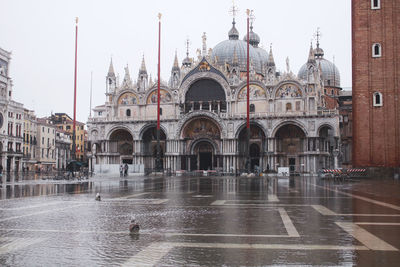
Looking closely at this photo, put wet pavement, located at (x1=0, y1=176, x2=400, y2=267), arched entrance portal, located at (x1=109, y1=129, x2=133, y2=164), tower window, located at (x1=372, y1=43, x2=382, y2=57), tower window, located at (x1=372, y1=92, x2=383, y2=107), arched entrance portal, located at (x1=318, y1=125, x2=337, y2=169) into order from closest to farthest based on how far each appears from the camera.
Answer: wet pavement, located at (x1=0, y1=176, x2=400, y2=267), tower window, located at (x1=372, y1=92, x2=383, y2=107), tower window, located at (x1=372, y1=43, x2=382, y2=57), arched entrance portal, located at (x1=318, y1=125, x2=337, y2=169), arched entrance portal, located at (x1=109, y1=129, x2=133, y2=164)

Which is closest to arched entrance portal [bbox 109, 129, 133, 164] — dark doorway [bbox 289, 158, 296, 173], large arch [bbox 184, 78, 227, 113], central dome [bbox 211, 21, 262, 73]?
large arch [bbox 184, 78, 227, 113]

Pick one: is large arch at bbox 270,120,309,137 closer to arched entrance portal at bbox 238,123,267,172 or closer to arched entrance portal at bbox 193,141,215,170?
arched entrance portal at bbox 238,123,267,172

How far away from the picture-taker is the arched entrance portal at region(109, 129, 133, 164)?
233 ft

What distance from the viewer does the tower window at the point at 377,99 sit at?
1700 inches

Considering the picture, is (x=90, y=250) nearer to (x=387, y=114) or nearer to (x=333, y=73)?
Result: (x=387, y=114)

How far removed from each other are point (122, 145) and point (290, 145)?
2579 centimetres

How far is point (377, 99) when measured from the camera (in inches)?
1709

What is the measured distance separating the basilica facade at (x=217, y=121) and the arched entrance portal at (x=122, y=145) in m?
0.15

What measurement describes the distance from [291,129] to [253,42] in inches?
1262

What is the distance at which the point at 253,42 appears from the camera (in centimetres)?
9069

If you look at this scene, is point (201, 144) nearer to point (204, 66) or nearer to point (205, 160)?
point (205, 160)

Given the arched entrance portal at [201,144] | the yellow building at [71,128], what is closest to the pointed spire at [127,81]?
the arched entrance portal at [201,144]

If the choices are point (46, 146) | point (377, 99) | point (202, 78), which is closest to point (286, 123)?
point (202, 78)

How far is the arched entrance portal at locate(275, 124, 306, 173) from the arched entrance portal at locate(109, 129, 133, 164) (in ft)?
75.2
